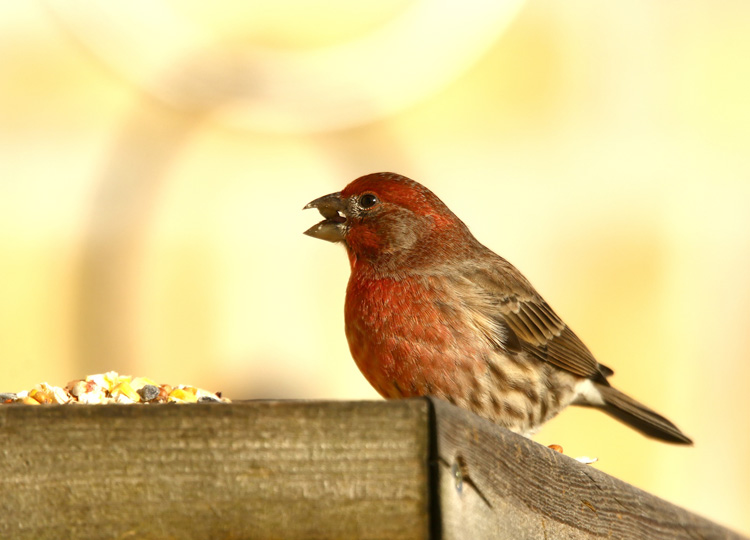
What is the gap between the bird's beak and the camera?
13.7 ft

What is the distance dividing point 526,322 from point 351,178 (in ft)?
8.06

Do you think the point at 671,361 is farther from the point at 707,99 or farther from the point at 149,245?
the point at 149,245

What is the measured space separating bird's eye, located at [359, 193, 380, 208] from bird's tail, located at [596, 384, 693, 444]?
132 cm

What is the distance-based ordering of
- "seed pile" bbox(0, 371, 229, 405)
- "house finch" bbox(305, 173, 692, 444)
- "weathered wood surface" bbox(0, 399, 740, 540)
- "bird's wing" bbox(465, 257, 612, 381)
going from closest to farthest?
"weathered wood surface" bbox(0, 399, 740, 540) < "seed pile" bbox(0, 371, 229, 405) < "house finch" bbox(305, 173, 692, 444) < "bird's wing" bbox(465, 257, 612, 381)

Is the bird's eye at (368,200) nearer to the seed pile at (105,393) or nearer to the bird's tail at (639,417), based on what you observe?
the seed pile at (105,393)

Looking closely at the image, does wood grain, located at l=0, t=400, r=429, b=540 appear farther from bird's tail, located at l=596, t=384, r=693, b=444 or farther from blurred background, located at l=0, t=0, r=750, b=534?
blurred background, located at l=0, t=0, r=750, b=534

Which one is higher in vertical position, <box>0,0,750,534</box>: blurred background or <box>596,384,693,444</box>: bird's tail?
<box>0,0,750,534</box>: blurred background

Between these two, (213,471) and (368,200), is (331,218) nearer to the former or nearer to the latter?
(368,200)

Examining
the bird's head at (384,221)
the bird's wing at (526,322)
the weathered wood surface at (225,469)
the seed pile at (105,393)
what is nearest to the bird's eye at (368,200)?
the bird's head at (384,221)

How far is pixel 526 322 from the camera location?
168 inches

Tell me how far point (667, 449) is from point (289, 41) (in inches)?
137

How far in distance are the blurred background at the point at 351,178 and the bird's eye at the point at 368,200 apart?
86.9 inches

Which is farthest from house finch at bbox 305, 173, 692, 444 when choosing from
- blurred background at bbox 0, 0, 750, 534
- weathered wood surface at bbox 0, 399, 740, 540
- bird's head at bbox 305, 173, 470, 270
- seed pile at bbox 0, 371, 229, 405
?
blurred background at bbox 0, 0, 750, 534

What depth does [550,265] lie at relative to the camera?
6.85m
